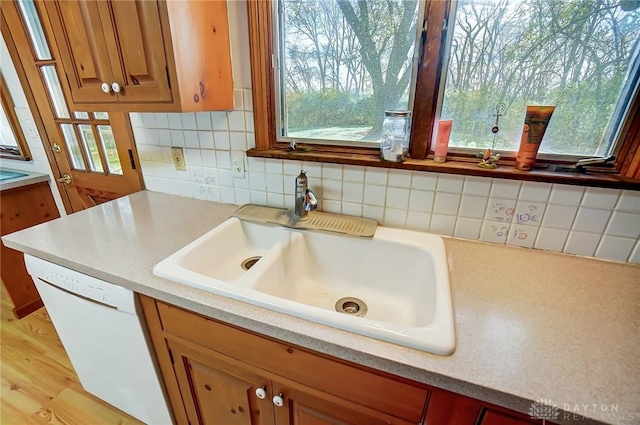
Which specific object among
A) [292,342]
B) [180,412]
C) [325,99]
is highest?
[325,99]

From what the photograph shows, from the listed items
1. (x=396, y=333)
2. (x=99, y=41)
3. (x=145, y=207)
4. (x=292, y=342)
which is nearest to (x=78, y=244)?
(x=145, y=207)

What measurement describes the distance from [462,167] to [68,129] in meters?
2.04

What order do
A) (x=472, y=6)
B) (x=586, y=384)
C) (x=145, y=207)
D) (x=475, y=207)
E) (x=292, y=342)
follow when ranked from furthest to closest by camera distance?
(x=145, y=207) < (x=475, y=207) < (x=472, y=6) < (x=292, y=342) < (x=586, y=384)

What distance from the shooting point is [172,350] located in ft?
2.83

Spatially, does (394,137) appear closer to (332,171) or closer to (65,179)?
(332,171)

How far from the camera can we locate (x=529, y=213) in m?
0.87

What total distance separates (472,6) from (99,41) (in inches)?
46.4

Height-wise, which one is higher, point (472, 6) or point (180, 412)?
point (472, 6)

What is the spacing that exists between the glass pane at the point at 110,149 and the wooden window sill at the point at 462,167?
0.89 m

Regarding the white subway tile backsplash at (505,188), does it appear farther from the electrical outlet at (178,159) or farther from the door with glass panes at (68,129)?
the door with glass panes at (68,129)

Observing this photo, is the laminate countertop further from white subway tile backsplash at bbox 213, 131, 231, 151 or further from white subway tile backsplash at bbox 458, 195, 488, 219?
white subway tile backsplash at bbox 213, 131, 231, 151

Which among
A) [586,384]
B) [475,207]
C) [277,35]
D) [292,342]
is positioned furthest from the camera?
[277,35]

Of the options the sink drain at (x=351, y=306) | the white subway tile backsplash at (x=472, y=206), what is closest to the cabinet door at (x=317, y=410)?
the sink drain at (x=351, y=306)

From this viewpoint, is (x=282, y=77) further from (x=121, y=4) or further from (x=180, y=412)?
(x=180, y=412)
